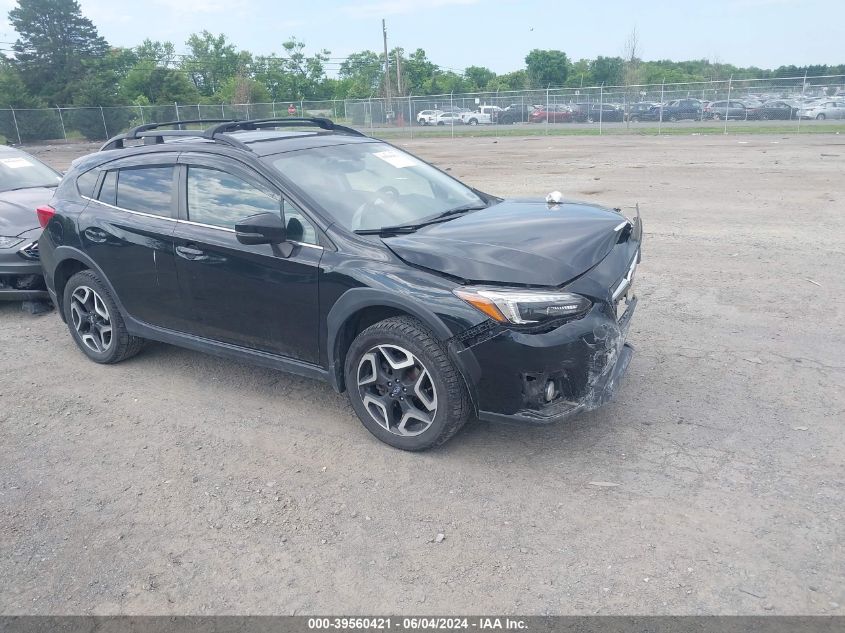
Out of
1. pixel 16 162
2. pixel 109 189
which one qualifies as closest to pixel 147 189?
pixel 109 189

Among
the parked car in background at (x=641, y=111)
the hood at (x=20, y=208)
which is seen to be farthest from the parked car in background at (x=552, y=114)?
the hood at (x=20, y=208)

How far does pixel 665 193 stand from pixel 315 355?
9.78 meters

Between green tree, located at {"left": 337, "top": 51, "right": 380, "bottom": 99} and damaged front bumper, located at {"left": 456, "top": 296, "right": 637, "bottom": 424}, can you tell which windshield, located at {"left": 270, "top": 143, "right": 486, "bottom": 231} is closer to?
damaged front bumper, located at {"left": 456, "top": 296, "right": 637, "bottom": 424}

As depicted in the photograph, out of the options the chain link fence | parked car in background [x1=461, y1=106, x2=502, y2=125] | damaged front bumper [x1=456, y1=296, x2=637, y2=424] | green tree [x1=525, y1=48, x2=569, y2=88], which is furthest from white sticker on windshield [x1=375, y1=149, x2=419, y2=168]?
green tree [x1=525, y1=48, x2=569, y2=88]

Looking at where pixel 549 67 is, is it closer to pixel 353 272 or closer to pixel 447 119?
pixel 447 119

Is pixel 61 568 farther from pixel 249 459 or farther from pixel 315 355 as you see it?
pixel 315 355

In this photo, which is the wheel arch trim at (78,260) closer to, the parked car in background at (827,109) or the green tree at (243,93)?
the parked car in background at (827,109)

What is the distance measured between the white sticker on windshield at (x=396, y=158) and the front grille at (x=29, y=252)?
12.6ft

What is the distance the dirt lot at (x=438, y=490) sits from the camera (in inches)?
115

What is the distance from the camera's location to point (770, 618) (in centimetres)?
263

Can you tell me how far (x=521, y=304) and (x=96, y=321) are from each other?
3.67 m

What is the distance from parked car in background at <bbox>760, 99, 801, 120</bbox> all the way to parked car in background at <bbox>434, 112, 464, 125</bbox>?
15.9m

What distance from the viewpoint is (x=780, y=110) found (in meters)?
30.7

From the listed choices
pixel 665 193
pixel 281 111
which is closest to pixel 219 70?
pixel 281 111
